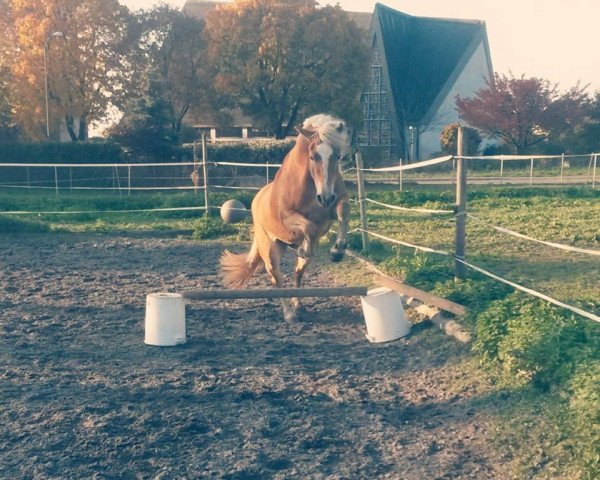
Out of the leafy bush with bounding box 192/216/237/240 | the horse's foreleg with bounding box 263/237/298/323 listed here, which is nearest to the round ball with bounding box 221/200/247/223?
the leafy bush with bounding box 192/216/237/240

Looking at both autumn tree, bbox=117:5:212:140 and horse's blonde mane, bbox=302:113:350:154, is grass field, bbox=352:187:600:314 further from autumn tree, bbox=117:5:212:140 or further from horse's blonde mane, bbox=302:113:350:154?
autumn tree, bbox=117:5:212:140

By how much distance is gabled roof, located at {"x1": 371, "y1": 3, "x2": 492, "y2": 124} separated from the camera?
4541cm

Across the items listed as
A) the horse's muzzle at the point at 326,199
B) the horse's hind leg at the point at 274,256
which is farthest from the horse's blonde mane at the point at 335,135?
the horse's hind leg at the point at 274,256

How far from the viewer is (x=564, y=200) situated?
17.2 meters

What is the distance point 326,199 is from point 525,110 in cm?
3432

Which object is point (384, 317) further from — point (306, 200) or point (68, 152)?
point (68, 152)

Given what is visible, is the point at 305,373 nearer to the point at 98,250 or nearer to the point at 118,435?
the point at 118,435

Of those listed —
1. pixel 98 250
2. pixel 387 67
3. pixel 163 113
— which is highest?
pixel 387 67

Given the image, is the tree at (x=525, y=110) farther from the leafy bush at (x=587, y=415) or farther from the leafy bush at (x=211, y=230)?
the leafy bush at (x=587, y=415)

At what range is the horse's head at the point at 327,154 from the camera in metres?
6.08

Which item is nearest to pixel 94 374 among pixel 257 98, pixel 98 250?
pixel 98 250

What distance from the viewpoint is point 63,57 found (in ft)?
103

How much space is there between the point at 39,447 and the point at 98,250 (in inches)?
311

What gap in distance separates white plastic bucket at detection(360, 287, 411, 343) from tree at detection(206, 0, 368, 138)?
27.9m
